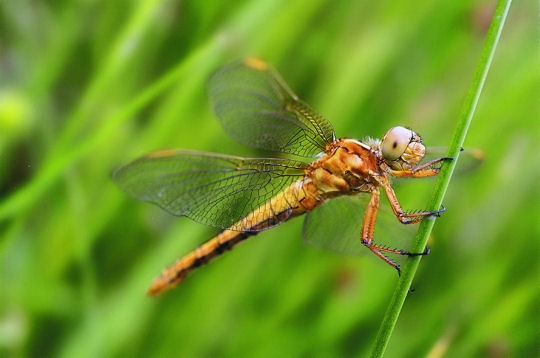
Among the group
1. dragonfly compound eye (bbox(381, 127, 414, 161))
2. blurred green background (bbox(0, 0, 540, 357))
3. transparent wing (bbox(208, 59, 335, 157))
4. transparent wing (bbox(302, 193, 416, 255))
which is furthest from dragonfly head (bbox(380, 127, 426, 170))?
blurred green background (bbox(0, 0, 540, 357))

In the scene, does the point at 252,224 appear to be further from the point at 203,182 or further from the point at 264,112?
the point at 264,112

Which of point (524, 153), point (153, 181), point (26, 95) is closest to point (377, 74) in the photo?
point (524, 153)

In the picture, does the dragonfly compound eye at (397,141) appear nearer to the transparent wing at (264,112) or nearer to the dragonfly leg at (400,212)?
the dragonfly leg at (400,212)

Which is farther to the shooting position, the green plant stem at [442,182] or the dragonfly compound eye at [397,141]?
the dragonfly compound eye at [397,141]

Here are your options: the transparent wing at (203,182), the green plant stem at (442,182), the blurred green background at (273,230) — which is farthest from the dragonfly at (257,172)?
the green plant stem at (442,182)

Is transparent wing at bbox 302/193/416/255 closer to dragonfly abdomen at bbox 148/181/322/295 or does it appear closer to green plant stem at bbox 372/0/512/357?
dragonfly abdomen at bbox 148/181/322/295

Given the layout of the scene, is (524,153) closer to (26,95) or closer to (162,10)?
(162,10)
